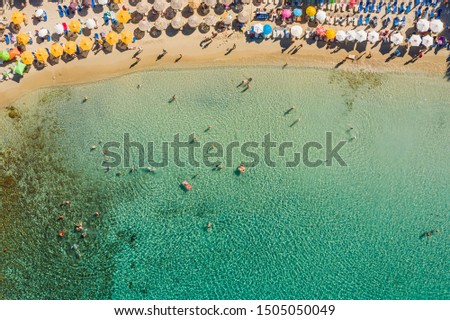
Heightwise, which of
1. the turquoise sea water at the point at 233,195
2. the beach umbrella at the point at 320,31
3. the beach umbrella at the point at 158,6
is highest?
the beach umbrella at the point at 158,6

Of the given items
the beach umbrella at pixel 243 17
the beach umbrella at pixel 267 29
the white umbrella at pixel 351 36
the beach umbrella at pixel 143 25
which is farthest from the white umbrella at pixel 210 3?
the white umbrella at pixel 351 36

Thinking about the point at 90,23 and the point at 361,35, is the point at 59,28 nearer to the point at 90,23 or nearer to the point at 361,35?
the point at 90,23

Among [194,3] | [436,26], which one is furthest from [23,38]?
[436,26]

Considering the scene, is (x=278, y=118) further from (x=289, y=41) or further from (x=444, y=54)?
(x=444, y=54)

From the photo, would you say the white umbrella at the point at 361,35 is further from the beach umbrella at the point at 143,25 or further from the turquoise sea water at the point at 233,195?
the beach umbrella at the point at 143,25

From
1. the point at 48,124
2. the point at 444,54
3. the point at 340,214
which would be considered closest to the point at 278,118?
the point at 340,214
